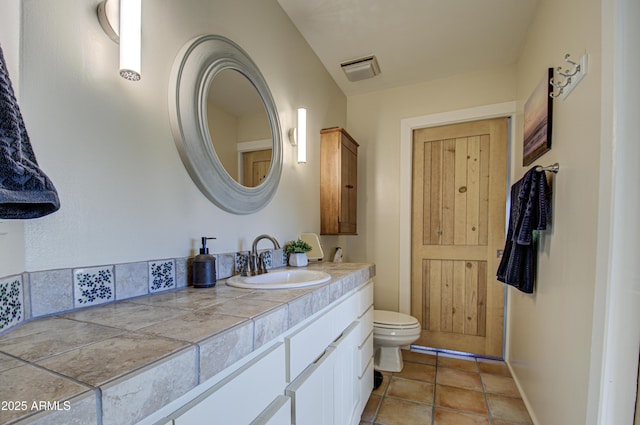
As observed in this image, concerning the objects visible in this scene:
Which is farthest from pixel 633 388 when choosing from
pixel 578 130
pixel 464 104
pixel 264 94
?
pixel 464 104

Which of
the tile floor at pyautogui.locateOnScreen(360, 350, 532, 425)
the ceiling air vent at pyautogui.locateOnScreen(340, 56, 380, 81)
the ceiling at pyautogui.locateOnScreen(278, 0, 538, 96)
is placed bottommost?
the tile floor at pyautogui.locateOnScreen(360, 350, 532, 425)

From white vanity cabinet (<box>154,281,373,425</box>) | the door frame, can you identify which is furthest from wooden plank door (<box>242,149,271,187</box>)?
the door frame

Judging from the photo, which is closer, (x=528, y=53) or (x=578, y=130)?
(x=578, y=130)

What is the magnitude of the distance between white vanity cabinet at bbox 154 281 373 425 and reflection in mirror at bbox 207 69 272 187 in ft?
2.55

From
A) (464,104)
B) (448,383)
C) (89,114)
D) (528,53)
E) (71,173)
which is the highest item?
(528,53)

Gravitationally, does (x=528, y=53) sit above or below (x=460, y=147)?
above

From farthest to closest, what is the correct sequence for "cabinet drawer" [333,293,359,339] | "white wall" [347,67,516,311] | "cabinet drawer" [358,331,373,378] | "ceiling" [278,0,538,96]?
"white wall" [347,67,516,311], "ceiling" [278,0,538,96], "cabinet drawer" [358,331,373,378], "cabinet drawer" [333,293,359,339]

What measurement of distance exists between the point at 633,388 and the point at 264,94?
187cm

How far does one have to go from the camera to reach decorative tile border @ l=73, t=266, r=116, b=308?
76 centimetres

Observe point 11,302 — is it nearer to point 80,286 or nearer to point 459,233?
point 80,286

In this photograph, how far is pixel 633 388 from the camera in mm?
857

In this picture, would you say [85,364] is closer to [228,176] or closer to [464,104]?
[228,176]

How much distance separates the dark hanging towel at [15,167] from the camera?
44 cm

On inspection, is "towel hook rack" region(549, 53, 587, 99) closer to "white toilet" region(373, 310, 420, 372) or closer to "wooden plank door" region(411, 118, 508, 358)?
"wooden plank door" region(411, 118, 508, 358)
